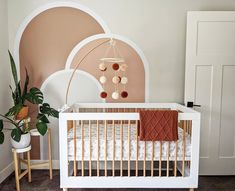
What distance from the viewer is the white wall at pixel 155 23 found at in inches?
106

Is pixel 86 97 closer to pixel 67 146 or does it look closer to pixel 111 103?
pixel 111 103

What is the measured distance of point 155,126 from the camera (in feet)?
6.66

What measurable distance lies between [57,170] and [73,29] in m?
1.80

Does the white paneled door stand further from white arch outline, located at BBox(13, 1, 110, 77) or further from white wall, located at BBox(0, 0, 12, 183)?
white wall, located at BBox(0, 0, 12, 183)

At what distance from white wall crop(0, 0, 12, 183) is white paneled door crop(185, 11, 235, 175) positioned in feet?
7.16

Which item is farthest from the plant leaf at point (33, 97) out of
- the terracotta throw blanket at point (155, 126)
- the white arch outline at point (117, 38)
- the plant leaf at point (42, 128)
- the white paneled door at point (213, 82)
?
the white paneled door at point (213, 82)

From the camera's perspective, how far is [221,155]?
2756 millimetres

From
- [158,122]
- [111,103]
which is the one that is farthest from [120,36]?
[158,122]

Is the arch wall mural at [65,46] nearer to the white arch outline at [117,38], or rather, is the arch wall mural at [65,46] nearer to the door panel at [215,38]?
the white arch outline at [117,38]

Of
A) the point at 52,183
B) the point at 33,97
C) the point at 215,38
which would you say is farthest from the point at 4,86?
the point at 215,38

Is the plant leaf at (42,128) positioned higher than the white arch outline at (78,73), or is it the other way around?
the white arch outline at (78,73)

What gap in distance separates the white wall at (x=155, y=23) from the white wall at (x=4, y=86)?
0.10 metres

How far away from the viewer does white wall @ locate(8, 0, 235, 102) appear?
271 cm

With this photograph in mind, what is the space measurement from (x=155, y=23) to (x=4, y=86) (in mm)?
1987
